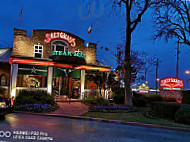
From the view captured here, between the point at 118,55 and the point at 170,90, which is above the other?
the point at 118,55

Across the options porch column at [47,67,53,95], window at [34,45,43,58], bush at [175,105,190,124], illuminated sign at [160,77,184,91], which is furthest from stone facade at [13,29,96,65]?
bush at [175,105,190,124]

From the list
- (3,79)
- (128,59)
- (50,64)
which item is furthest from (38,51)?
(128,59)

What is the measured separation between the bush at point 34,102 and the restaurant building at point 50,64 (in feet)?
5.32

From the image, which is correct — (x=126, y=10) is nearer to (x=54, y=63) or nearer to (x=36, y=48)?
(x=54, y=63)

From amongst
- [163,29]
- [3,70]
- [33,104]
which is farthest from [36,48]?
[163,29]

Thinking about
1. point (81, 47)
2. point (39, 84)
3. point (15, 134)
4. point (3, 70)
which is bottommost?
point (15, 134)

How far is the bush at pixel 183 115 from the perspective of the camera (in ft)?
35.1

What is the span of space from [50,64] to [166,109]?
37.8 ft

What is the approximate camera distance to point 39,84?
21312 mm

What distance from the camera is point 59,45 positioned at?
21453mm

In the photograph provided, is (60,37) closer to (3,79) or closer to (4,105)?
(3,79)

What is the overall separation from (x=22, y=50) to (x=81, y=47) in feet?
23.3

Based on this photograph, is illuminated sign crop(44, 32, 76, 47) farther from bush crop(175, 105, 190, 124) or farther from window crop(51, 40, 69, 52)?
bush crop(175, 105, 190, 124)

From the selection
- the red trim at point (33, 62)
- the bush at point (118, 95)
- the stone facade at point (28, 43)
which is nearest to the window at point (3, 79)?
the stone facade at point (28, 43)
